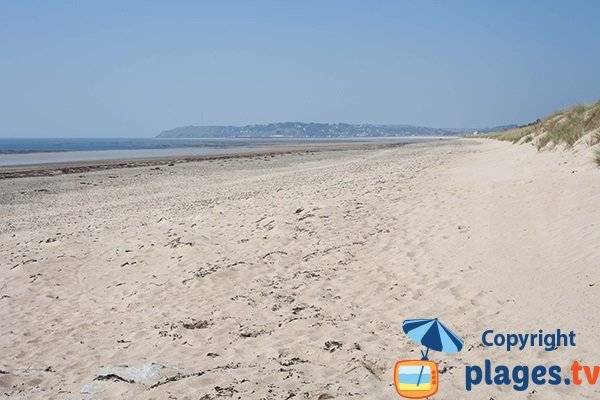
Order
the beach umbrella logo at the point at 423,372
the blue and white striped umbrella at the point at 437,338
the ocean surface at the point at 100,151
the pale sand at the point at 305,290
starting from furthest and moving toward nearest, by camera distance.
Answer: the ocean surface at the point at 100,151
the pale sand at the point at 305,290
the blue and white striped umbrella at the point at 437,338
the beach umbrella logo at the point at 423,372

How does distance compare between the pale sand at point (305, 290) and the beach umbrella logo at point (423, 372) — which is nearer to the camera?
the beach umbrella logo at point (423, 372)

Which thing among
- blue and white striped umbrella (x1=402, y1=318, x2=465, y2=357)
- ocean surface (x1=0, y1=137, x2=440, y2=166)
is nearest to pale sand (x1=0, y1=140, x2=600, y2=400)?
blue and white striped umbrella (x1=402, y1=318, x2=465, y2=357)

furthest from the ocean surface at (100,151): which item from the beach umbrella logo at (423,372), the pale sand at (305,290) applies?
the beach umbrella logo at (423,372)

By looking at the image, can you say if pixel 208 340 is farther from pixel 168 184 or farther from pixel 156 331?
pixel 168 184

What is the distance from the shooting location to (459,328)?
483 cm

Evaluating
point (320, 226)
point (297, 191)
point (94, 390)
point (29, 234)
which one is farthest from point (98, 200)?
point (94, 390)

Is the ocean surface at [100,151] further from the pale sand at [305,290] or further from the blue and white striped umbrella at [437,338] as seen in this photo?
the blue and white striped umbrella at [437,338]

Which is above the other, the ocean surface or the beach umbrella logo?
the ocean surface

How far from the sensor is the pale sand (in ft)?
14.7

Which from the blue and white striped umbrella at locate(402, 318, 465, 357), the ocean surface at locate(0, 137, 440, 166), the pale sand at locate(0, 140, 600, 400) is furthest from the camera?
the ocean surface at locate(0, 137, 440, 166)

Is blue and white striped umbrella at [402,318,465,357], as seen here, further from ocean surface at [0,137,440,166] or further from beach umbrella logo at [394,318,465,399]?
ocean surface at [0,137,440,166]

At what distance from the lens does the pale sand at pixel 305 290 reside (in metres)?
4.48

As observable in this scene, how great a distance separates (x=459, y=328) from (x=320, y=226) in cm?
508

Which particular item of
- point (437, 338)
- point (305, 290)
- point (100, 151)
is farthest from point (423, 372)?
point (100, 151)
